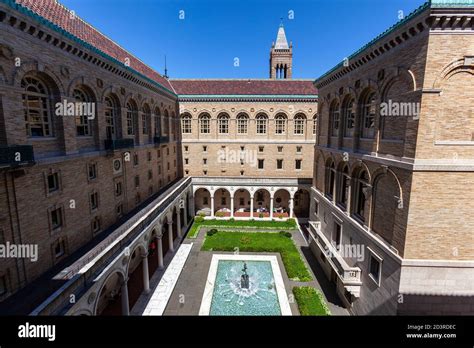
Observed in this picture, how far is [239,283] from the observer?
21281 millimetres

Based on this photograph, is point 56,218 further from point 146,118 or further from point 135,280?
point 146,118

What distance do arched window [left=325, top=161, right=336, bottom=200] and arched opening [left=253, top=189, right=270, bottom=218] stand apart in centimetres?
1689

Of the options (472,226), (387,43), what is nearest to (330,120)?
(387,43)

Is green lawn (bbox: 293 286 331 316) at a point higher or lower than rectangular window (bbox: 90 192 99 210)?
lower

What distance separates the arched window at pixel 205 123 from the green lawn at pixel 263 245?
1707 centimetres

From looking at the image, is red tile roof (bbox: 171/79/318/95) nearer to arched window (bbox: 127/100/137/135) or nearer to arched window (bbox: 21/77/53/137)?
arched window (bbox: 127/100/137/135)

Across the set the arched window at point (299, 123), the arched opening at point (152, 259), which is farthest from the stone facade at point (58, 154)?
the arched window at point (299, 123)

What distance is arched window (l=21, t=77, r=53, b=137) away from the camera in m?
12.9

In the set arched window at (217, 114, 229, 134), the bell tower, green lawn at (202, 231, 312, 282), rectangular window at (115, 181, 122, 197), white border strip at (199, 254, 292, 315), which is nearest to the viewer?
white border strip at (199, 254, 292, 315)

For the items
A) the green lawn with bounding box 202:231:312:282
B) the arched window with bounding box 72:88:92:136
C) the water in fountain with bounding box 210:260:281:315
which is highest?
the arched window with bounding box 72:88:92:136

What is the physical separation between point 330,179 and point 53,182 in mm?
22572

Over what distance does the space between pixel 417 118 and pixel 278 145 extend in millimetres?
26577

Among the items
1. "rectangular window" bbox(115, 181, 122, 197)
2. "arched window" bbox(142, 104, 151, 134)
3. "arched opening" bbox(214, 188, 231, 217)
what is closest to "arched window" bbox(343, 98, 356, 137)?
"rectangular window" bbox(115, 181, 122, 197)

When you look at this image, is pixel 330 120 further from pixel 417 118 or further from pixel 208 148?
pixel 208 148
